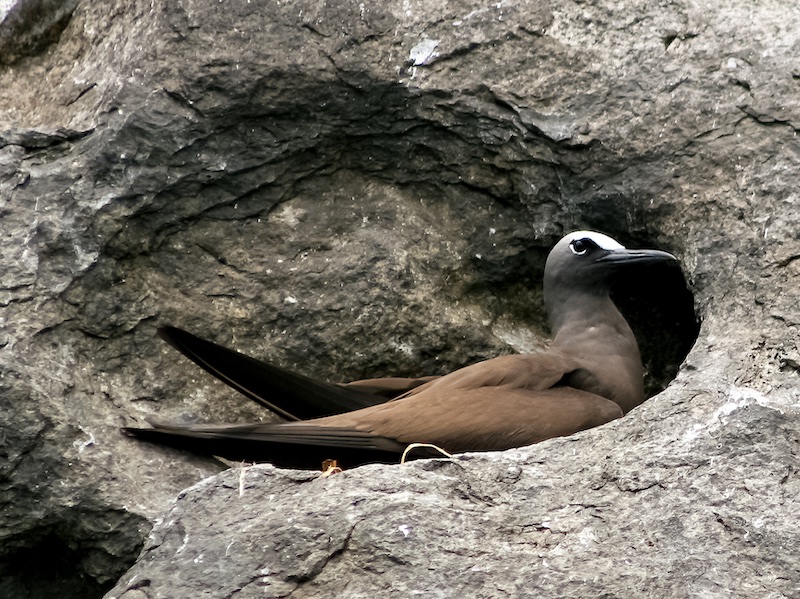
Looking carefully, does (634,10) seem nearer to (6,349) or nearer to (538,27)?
(538,27)

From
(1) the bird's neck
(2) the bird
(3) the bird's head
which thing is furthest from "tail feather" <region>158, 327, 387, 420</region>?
(3) the bird's head

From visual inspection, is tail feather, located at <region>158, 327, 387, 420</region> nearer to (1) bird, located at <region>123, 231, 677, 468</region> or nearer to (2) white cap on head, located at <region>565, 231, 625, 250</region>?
(1) bird, located at <region>123, 231, 677, 468</region>

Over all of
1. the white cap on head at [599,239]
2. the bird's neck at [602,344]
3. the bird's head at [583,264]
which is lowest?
the bird's neck at [602,344]

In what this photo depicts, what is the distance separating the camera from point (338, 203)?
20.7ft

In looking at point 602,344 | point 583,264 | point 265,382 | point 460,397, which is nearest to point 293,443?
point 265,382

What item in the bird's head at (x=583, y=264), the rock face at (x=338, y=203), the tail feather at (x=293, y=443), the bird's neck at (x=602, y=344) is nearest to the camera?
the tail feather at (x=293, y=443)

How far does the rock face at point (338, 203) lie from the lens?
5391 millimetres

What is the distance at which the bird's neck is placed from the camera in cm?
566

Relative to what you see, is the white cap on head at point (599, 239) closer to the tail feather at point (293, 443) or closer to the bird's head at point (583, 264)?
the bird's head at point (583, 264)

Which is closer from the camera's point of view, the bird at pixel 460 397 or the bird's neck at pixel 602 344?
the bird at pixel 460 397

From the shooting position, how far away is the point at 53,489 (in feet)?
17.4

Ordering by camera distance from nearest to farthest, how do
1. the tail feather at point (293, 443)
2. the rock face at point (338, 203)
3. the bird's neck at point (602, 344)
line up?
the tail feather at point (293, 443) → the rock face at point (338, 203) → the bird's neck at point (602, 344)

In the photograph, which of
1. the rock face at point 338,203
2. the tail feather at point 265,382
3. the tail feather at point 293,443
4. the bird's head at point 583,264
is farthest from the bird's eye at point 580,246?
the tail feather at point 293,443

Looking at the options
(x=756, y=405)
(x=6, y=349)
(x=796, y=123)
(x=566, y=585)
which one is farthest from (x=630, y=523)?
(x=6, y=349)
